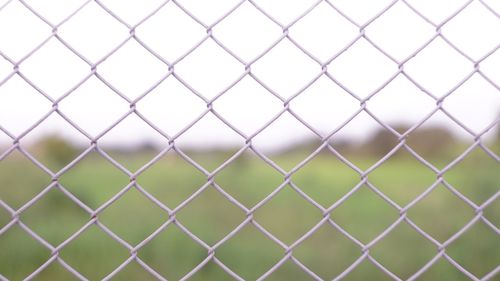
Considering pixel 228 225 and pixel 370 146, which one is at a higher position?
pixel 228 225

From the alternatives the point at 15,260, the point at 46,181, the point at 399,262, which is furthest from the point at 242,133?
the point at 46,181

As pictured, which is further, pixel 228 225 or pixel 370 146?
pixel 370 146

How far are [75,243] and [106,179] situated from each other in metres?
1.39

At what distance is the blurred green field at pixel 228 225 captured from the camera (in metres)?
2.89

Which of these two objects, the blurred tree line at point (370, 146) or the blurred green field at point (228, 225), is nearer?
the blurred green field at point (228, 225)

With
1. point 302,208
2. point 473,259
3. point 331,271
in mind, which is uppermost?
point 302,208

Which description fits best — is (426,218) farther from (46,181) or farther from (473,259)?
(46,181)

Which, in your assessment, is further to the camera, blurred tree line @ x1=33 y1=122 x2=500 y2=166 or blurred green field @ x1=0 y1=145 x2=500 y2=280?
blurred tree line @ x1=33 y1=122 x2=500 y2=166

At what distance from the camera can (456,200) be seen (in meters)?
4.32

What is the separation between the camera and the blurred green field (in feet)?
9.47

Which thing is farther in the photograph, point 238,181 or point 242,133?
point 238,181

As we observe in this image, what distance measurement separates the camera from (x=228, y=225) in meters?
3.63

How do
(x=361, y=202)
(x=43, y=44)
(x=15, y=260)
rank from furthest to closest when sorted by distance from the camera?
(x=361, y=202)
(x=15, y=260)
(x=43, y=44)

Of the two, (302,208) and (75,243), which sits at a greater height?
(75,243)
